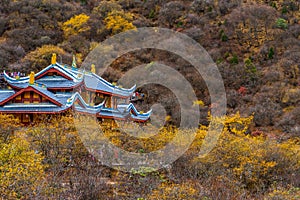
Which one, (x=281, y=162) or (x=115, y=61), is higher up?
(x=281, y=162)

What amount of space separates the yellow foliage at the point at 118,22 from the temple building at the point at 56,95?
28.9 meters

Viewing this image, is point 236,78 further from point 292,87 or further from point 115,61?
point 115,61

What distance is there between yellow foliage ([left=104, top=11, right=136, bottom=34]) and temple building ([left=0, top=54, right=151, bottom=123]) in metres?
28.9

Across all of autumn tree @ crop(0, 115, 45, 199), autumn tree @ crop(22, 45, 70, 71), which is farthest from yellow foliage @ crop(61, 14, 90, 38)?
autumn tree @ crop(0, 115, 45, 199)

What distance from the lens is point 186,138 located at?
18.2 metres

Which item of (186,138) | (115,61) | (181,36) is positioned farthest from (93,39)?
(186,138)

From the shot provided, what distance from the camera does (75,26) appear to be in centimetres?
5372

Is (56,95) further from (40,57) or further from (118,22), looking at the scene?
(118,22)

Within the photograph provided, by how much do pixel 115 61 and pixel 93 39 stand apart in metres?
6.81

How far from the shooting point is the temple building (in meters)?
22.2

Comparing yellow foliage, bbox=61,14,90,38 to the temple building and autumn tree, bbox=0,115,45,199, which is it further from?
autumn tree, bbox=0,115,45,199

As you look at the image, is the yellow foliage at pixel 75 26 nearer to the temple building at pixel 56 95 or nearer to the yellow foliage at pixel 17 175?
the temple building at pixel 56 95

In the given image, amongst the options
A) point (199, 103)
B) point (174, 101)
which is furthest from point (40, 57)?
point (199, 103)

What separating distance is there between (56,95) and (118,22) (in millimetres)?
35168
